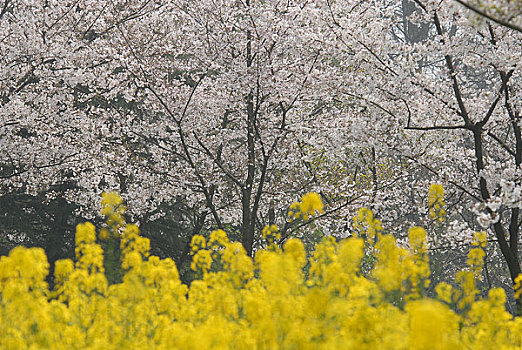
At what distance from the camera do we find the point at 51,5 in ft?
38.0

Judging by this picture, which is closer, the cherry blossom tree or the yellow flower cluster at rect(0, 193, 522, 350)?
the yellow flower cluster at rect(0, 193, 522, 350)

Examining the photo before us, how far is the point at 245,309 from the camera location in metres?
4.48

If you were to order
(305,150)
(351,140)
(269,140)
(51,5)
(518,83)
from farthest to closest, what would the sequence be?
(305,150), (51,5), (269,140), (351,140), (518,83)

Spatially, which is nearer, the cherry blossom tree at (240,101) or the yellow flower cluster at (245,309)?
the yellow flower cluster at (245,309)

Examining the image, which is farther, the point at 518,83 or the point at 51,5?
the point at 51,5

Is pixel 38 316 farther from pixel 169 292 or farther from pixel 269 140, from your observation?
pixel 269 140

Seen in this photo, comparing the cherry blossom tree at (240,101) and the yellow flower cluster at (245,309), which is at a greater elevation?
the cherry blossom tree at (240,101)

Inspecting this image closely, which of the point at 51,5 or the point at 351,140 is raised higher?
the point at 51,5

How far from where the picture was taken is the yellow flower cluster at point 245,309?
12.5 feet

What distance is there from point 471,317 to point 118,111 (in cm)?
903

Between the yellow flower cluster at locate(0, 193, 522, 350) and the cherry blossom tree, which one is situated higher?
the cherry blossom tree

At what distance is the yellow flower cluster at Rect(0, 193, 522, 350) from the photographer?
3.82m

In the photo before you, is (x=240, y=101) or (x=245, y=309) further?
(x=240, y=101)

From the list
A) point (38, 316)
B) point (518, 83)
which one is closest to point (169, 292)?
point (38, 316)
